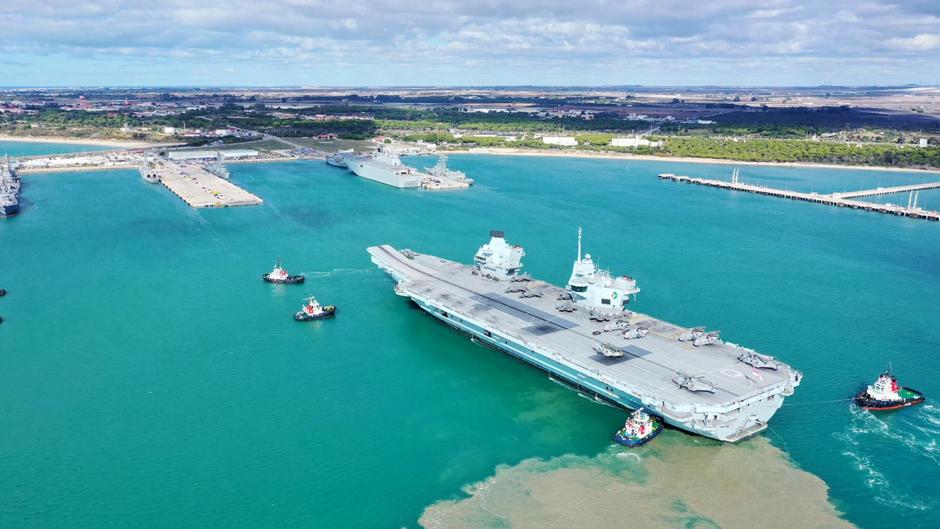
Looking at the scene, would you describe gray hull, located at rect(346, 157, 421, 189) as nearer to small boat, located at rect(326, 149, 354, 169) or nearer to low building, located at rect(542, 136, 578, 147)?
small boat, located at rect(326, 149, 354, 169)

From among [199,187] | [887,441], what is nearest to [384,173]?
[199,187]

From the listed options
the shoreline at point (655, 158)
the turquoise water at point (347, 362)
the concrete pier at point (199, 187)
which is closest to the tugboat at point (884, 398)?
the turquoise water at point (347, 362)

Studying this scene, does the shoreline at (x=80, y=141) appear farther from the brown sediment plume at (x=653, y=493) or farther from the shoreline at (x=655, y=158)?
the brown sediment plume at (x=653, y=493)

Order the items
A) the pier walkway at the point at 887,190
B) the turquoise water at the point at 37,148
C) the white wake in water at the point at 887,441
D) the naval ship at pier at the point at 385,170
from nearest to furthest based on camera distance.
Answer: the white wake in water at the point at 887,441
the pier walkway at the point at 887,190
the naval ship at pier at the point at 385,170
the turquoise water at the point at 37,148

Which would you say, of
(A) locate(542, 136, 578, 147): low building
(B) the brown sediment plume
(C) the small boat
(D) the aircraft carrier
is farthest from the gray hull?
(B) the brown sediment plume

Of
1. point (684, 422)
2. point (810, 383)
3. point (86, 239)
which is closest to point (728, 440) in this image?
point (684, 422)

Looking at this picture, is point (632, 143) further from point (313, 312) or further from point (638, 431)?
point (638, 431)

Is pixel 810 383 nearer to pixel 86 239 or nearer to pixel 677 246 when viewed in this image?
pixel 677 246
